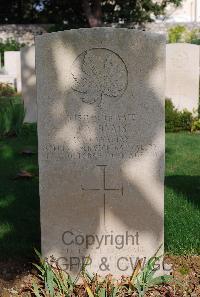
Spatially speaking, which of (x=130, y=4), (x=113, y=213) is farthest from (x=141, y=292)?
(x=130, y=4)

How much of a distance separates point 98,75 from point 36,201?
2.07 meters

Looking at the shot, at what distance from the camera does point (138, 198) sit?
3137 millimetres

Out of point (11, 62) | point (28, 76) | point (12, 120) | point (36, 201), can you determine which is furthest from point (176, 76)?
point (11, 62)

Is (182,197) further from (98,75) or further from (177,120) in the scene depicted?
(177,120)

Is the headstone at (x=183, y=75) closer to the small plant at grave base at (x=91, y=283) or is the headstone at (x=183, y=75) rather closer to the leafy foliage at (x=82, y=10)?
the small plant at grave base at (x=91, y=283)

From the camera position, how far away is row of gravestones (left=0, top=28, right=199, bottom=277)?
2951 millimetres

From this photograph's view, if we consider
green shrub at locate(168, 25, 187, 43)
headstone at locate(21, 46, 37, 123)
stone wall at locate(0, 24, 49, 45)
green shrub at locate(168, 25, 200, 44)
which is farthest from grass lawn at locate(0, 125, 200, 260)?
stone wall at locate(0, 24, 49, 45)

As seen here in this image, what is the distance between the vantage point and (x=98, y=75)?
3.00 m

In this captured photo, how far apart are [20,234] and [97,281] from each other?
1.08m

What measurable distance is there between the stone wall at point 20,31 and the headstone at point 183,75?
18309 mm

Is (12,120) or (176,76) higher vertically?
(176,76)

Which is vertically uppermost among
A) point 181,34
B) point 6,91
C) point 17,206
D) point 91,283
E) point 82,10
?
point 82,10

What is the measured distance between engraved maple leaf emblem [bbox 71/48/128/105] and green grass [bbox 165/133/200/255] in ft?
4.32

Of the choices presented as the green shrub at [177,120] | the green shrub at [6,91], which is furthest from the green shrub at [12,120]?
the green shrub at [6,91]
